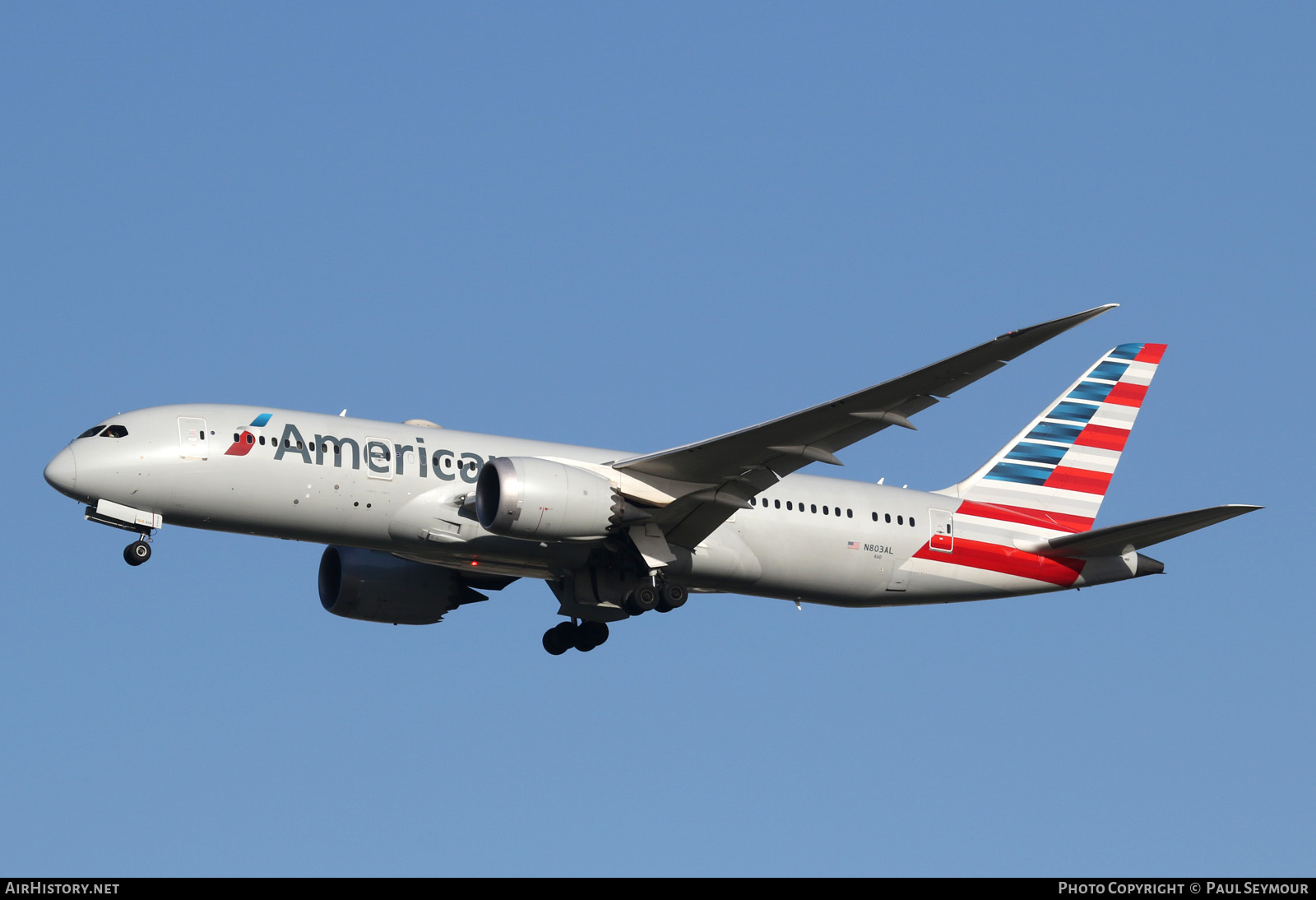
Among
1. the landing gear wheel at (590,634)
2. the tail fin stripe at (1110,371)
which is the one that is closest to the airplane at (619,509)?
the landing gear wheel at (590,634)

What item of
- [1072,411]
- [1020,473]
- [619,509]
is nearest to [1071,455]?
[1072,411]

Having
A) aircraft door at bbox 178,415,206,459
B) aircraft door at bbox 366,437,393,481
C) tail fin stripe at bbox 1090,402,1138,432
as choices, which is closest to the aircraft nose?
aircraft door at bbox 178,415,206,459

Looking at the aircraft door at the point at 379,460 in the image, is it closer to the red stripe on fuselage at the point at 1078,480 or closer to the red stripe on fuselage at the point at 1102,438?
the red stripe on fuselage at the point at 1078,480

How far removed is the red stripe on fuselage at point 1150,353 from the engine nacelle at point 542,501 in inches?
659

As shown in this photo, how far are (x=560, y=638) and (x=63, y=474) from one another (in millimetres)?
12801

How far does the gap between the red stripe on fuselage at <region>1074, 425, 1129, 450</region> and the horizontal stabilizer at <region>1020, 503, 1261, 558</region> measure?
11.3 feet

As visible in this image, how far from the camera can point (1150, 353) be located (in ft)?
142

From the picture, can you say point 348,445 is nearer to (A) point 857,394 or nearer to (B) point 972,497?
(A) point 857,394

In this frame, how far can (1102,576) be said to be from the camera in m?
38.7

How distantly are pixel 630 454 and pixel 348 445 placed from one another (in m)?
6.43

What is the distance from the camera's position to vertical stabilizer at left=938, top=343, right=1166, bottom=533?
39.8 metres

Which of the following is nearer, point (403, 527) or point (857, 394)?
point (857, 394)
